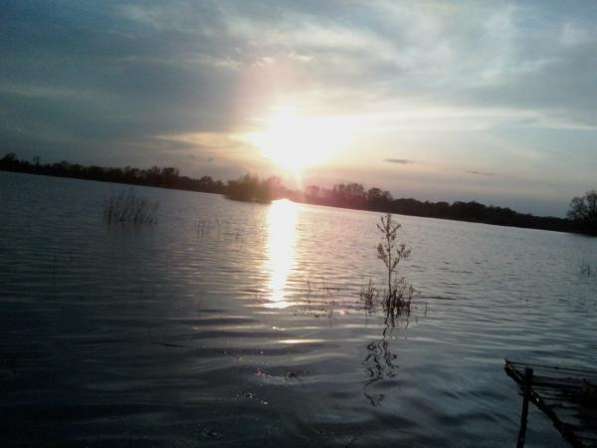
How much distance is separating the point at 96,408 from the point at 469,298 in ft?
58.1

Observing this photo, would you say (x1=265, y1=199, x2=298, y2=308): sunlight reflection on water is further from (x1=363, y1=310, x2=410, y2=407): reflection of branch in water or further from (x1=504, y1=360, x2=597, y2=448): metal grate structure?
(x1=504, y1=360, x2=597, y2=448): metal grate structure

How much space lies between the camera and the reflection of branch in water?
9305 mm

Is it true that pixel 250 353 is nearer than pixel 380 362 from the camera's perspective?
Yes

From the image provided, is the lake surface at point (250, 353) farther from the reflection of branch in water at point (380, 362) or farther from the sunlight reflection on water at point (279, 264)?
the sunlight reflection on water at point (279, 264)

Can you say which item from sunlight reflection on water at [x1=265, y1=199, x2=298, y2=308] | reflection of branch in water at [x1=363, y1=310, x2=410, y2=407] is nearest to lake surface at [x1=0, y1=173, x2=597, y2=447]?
reflection of branch in water at [x1=363, y1=310, x2=410, y2=407]

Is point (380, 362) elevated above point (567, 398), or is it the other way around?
point (567, 398)

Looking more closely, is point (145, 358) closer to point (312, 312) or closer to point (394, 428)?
point (394, 428)

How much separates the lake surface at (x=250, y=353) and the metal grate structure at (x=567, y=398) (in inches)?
12.4

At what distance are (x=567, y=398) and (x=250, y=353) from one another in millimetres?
6445

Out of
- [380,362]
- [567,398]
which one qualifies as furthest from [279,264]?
[567,398]

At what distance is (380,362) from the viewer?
1145cm

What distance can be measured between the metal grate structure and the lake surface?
0.31 m

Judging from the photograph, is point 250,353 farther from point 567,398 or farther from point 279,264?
point 279,264

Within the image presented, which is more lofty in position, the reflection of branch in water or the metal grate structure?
the metal grate structure
